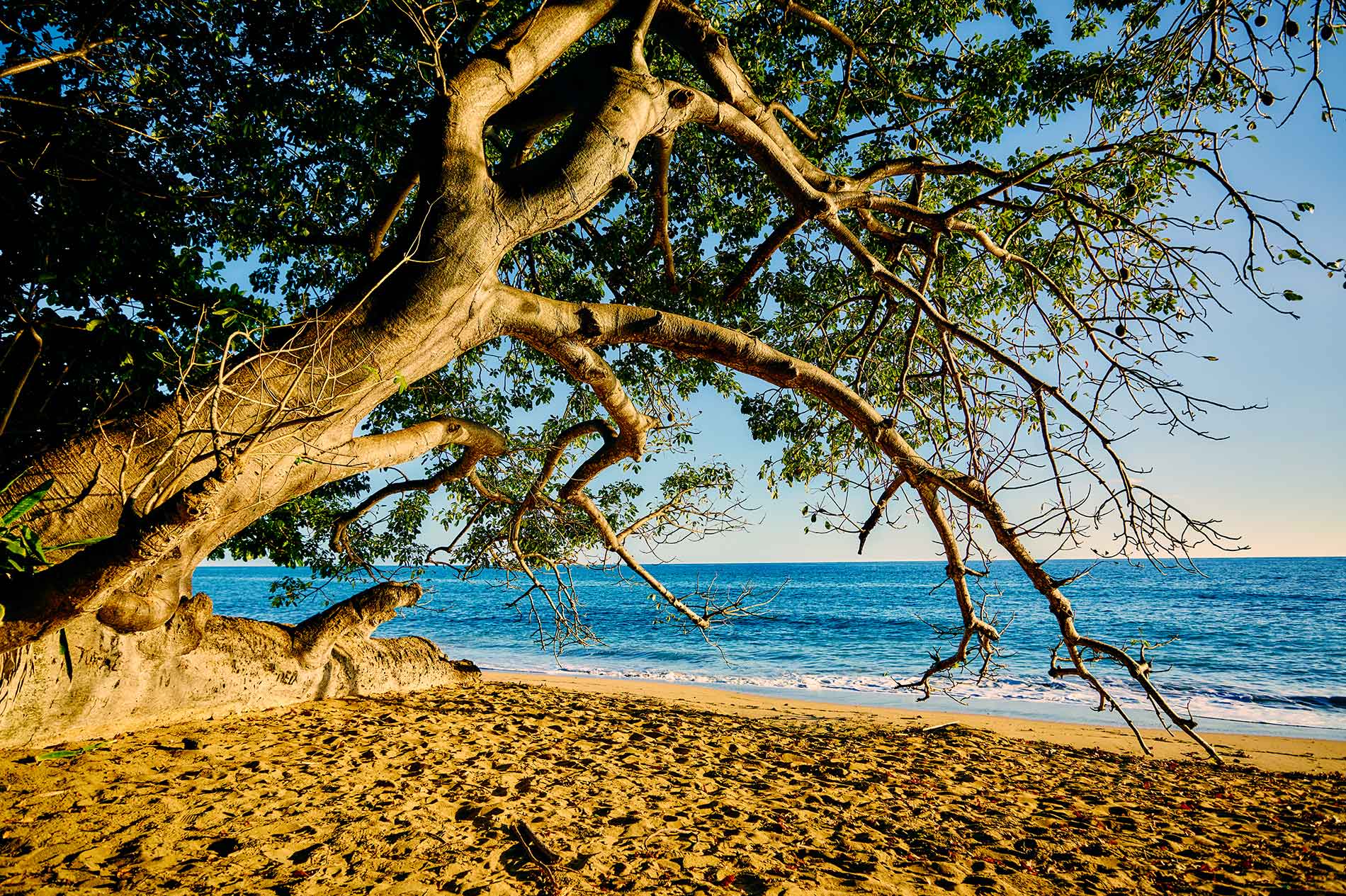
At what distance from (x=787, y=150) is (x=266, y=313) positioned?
425 cm

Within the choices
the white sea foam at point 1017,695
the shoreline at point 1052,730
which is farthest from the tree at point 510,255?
the white sea foam at point 1017,695

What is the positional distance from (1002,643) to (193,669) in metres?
19.9

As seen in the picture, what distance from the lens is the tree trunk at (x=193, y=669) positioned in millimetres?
3803

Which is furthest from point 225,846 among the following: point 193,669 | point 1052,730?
point 1052,730

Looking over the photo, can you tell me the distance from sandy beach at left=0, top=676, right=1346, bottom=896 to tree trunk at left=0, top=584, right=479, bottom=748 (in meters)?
0.17

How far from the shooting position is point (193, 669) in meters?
4.76

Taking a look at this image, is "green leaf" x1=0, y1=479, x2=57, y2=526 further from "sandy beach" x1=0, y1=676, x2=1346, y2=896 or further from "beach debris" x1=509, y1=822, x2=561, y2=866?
"beach debris" x1=509, y1=822, x2=561, y2=866

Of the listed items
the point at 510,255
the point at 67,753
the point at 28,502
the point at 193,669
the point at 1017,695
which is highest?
the point at 510,255

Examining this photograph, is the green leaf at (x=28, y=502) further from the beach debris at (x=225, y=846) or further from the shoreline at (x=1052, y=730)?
the shoreline at (x=1052, y=730)

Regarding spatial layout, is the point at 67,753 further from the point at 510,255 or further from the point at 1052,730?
the point at 1052,730

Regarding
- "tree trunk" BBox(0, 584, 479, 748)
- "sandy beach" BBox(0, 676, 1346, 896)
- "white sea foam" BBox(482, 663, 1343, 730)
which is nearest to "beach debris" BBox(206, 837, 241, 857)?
"sandy beach" BBox(0, 676, 1346, 896)

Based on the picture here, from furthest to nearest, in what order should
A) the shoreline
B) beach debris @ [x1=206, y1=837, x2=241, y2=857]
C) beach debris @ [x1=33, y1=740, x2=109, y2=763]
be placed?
1. the shoreline
2. beach debris @ [x1=33, y1=740, x2=109, y2=763]
3. beach debris @ [x1=206, y1=837, x2=241, y2=857]

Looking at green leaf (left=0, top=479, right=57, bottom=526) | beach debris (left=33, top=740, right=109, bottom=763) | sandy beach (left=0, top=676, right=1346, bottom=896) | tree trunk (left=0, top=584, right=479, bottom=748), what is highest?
green leaf (left=0, top=479, right=57, bottom=526)

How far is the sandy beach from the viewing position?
2.77 m
